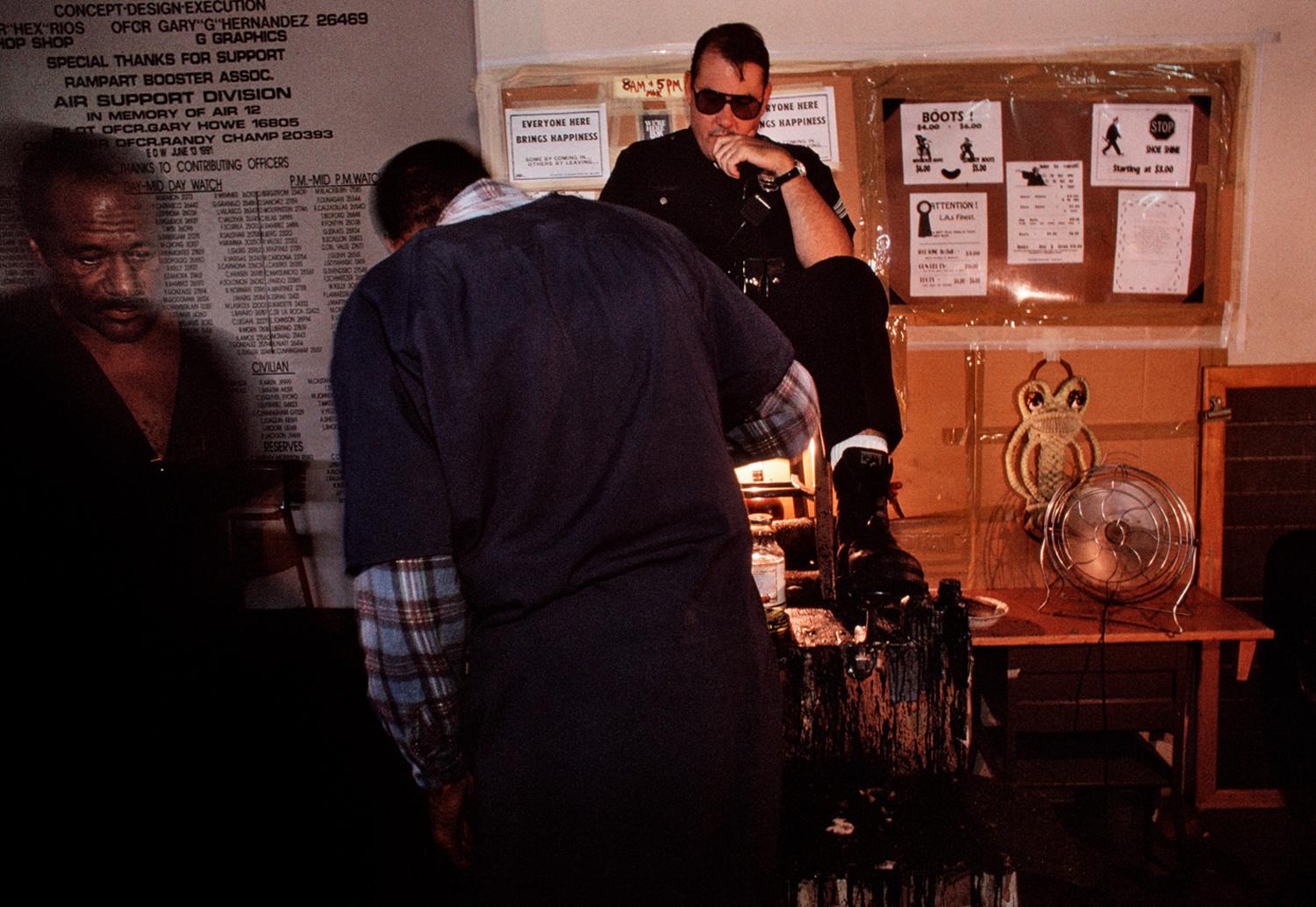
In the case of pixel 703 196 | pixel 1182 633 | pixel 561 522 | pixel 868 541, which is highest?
pixel 703 196

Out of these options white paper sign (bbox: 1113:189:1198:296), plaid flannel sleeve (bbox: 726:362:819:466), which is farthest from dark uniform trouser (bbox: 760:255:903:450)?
white paper sign (bbox: 1113:189:1198:296)

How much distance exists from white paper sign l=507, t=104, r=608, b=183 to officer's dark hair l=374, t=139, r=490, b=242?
1506 mm

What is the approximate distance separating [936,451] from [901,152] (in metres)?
1.21

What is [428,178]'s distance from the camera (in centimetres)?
160

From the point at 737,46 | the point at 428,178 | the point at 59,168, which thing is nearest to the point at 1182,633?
the point at 737,46

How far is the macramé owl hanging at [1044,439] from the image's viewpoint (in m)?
3.14

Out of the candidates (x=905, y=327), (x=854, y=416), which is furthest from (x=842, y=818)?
(x=905, y=327)

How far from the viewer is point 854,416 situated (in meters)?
2.11

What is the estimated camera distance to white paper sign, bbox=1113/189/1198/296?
3.08 metres

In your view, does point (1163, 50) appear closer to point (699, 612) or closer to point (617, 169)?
point (617, 169)

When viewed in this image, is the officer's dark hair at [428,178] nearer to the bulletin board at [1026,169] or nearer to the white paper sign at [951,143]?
the bulletin board at [1026,169]

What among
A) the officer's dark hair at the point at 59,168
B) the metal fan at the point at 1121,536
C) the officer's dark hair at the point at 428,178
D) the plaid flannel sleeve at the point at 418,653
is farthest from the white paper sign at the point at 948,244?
the officer's dark hair at the point at 59,168

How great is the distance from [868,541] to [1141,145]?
2.21 metres

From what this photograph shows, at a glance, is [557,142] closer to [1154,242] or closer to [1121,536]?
[1154,242]
